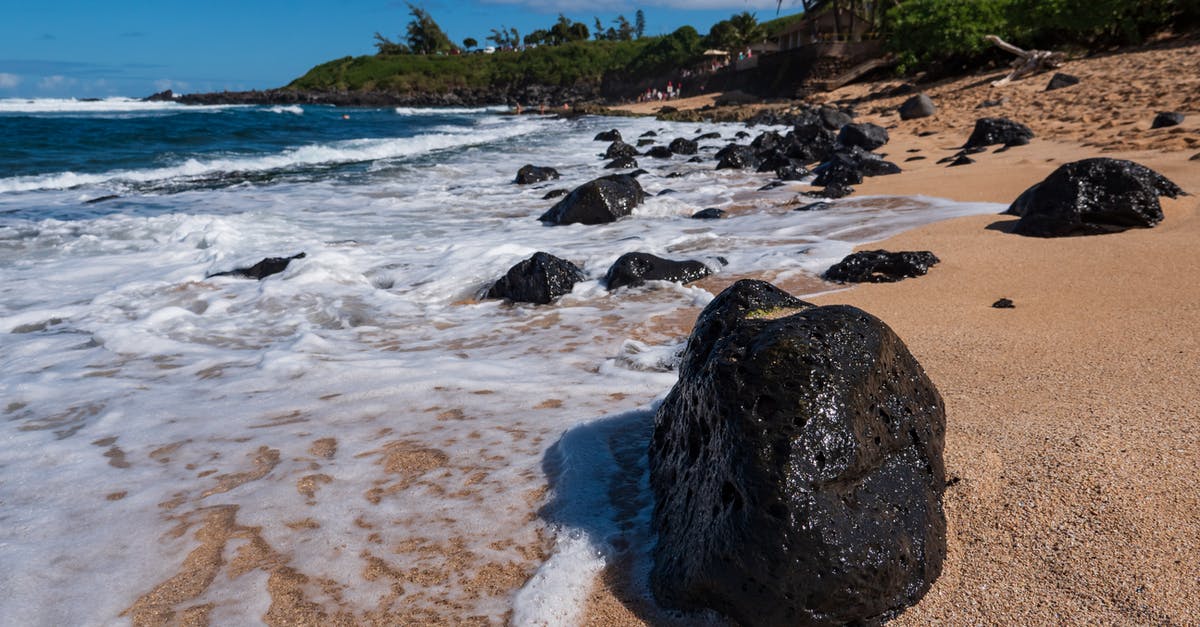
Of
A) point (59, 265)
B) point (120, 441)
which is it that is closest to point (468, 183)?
point (59, 265)

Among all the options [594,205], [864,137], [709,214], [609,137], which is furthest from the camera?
[609,137]

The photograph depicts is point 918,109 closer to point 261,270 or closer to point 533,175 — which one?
point 533,175

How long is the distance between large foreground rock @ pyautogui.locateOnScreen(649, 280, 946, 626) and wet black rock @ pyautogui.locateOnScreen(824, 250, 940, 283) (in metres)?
2.75

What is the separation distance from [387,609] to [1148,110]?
481 inches

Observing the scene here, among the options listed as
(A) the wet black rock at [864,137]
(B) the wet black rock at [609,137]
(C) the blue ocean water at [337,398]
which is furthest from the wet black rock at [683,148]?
(C) the blue ocean water at [337,398]

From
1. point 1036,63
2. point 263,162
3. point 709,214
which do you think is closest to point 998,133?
point 709,214

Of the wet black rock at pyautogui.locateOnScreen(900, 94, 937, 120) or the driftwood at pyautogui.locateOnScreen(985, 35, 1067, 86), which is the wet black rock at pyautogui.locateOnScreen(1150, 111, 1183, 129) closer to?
the wet black rock at pyautogui.locateOnScreen(900, 94, 937, 120)

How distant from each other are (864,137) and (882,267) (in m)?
8.78

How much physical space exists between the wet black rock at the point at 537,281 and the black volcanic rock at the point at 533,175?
22.8ft

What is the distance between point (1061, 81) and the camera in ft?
45.9

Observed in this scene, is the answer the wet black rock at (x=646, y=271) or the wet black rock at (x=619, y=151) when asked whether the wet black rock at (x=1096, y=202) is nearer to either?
the wet black rock at (x=646, y=271)

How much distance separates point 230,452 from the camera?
9.57ft

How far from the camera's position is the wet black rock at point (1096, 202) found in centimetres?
496

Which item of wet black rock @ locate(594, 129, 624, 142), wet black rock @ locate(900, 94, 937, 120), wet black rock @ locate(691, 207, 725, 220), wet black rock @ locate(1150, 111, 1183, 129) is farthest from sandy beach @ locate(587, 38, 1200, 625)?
wet black rock @ locate(594, 129, 624, 142)
